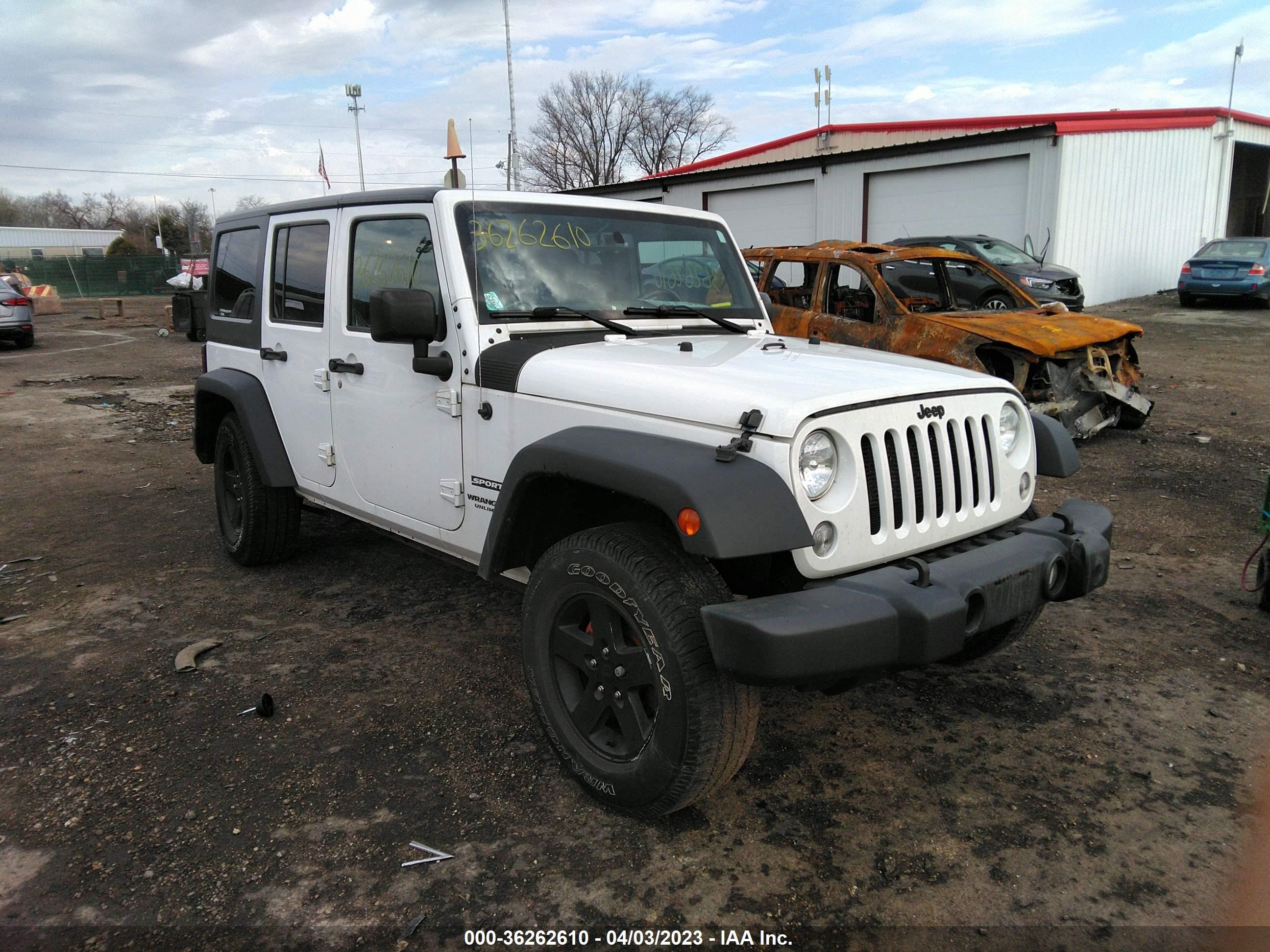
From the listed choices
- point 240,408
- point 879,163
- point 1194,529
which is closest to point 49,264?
point 879,163

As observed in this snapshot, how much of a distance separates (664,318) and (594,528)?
1233 mm

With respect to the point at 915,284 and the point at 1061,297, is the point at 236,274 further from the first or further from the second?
the point at 1061,297

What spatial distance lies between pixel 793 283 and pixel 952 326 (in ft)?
5.70

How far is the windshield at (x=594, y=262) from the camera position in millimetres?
3371

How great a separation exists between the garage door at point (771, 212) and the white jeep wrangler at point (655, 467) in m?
17.7

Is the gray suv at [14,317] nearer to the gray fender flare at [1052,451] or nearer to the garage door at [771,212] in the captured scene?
the garage door at [771,212]

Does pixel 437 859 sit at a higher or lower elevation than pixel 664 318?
lower

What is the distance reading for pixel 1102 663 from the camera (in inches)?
150

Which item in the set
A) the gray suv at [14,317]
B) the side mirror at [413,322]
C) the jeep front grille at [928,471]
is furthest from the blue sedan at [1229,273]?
the gray suv at [14,317]

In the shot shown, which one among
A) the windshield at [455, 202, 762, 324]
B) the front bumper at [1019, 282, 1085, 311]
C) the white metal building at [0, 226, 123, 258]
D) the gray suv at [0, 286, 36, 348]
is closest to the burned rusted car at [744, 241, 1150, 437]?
A: the windshield at [455, 202, 762, 324]

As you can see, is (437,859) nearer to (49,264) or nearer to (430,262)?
(430,262)

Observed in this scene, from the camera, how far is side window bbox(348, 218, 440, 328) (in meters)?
3.46

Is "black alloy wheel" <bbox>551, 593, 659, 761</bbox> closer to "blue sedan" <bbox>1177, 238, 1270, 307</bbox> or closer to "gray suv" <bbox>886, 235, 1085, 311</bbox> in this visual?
"gray suv" <bbox>886, 235, 1085, 311</bbox>

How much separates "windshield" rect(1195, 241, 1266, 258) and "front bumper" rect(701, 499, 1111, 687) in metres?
19.3
